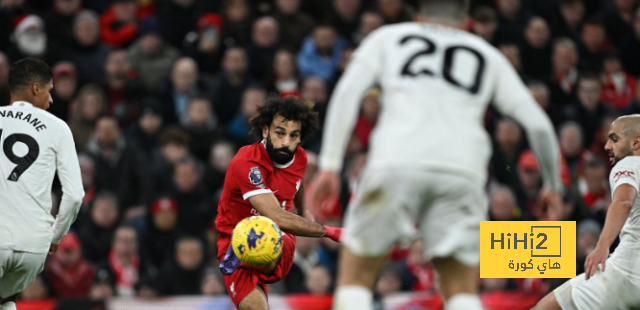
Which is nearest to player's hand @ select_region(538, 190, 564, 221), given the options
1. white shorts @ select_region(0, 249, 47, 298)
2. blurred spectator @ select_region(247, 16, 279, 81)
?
white shorts @ select_region(0, 249, 47, 298)

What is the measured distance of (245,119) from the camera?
39.0 ft

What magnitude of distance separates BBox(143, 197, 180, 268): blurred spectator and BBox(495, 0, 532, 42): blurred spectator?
588 centimetres

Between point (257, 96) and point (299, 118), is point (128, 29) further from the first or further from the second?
point (299, 118)

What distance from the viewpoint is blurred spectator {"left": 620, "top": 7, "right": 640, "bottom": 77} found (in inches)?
550

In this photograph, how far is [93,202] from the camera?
1108cm

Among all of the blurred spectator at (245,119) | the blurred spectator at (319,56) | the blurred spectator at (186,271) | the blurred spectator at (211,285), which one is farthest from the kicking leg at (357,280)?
the blurred spectator at (319,56)

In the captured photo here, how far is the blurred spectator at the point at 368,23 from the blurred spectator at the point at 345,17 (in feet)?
0.69

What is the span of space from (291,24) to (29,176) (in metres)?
7.29

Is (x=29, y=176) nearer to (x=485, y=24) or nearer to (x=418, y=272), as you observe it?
(x=418, y=272)

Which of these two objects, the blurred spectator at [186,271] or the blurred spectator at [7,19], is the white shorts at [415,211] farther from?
the blurred spectator at [7,19]

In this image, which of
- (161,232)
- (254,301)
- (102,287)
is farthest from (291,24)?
(254,301)

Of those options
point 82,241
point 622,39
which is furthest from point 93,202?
point 622,39

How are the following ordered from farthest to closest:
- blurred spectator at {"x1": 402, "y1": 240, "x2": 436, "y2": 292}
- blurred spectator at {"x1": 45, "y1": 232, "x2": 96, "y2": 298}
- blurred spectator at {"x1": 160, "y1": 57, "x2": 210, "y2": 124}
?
blurred spectator at {"x1": 160, "y1": 57, "x2": 210, "y2": 124}, blurred spectator at {"x1": 45, "y1": 232, "x2": 96, "y2": 298}, blurred spectator at {"x1": 402, "y1": 240, "x2": 436, "y2": 292}

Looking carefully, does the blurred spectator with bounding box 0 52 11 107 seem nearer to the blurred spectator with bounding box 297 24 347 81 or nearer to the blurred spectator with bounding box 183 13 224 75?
the blurred spectator with bounding box 183 13 224 75
